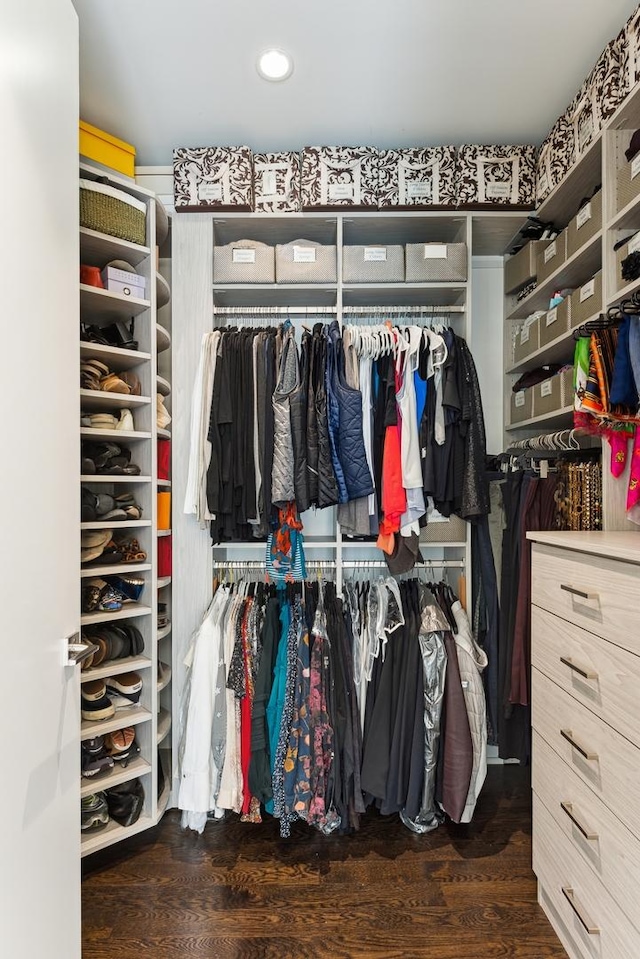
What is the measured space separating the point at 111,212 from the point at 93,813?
81.6 inches

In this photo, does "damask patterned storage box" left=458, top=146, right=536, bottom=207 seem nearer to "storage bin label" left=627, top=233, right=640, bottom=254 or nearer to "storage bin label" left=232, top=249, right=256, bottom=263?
"storage bin label" left=627, top=233, right=640, bottom=254

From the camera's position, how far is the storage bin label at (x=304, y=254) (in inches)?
82.5

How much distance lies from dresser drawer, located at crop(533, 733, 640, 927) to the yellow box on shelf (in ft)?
8.21

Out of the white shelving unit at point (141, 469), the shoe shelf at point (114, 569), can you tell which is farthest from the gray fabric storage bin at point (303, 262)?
the shoe shelf at point (114, 569)

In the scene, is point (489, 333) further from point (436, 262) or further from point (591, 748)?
point (591, 748)

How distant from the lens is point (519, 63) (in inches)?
68.1

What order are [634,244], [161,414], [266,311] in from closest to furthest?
[634,244] < [161,414] < [266,311]

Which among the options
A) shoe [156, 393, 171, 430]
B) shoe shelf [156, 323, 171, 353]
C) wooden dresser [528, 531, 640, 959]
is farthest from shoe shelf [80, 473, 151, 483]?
wooden dresser [528, 531, 640, 959]

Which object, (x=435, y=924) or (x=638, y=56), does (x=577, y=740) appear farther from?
(x=638, y=56)

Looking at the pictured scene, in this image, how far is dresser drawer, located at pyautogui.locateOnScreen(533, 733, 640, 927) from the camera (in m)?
1.08

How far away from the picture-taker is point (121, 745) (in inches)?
71.6

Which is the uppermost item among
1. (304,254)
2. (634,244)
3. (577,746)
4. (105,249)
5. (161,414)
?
(304,254)

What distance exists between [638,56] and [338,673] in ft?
7.10

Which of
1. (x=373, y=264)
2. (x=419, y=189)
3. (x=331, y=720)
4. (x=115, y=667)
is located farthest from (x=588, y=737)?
(x=419, y=189)
